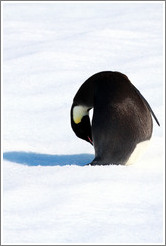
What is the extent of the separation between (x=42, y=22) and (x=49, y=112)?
5860mm

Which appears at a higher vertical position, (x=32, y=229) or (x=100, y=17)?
(x=32, y=229)

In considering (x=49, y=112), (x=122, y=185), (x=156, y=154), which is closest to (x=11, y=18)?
(x=49, y=112)

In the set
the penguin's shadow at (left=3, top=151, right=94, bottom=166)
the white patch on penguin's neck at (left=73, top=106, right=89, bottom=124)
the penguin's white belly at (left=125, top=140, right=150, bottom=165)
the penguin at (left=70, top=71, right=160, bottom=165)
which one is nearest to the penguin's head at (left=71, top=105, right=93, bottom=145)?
the white patch on penguin's neck at (left=73, top=106, right=89, bottom=124)

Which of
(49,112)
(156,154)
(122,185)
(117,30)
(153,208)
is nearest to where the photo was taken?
A: (153,208)

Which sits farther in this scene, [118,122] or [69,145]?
[69,145]

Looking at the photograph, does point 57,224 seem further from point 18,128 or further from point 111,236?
point 18,128

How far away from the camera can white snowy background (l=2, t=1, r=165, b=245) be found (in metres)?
2.36

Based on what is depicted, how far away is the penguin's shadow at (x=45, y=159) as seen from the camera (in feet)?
12.0

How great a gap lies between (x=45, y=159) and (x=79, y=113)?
34 cm

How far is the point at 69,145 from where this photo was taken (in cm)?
408

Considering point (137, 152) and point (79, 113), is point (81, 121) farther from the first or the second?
point (137, 152)

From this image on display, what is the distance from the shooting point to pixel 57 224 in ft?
7.79

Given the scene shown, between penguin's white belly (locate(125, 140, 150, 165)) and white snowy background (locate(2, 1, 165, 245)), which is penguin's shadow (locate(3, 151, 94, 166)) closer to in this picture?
white snowy background (locate(2, 1, 165, 245))

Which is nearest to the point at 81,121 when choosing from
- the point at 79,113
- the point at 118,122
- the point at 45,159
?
the point at 79,113
